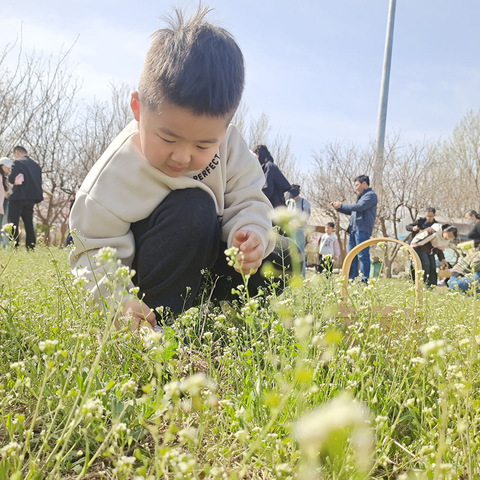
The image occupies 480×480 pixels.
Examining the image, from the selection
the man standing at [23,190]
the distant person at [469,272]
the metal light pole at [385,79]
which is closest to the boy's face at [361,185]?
the distant person at [469,272]

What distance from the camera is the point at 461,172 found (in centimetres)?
2370

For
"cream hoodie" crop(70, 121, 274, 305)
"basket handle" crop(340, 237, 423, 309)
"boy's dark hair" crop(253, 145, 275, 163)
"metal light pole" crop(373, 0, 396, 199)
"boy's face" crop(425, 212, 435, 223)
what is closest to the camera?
"basket handle" crop(340, 237, 423, 309)

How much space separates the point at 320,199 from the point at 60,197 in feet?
34.4

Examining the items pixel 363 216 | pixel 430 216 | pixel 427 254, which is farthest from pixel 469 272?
pixel 430 216

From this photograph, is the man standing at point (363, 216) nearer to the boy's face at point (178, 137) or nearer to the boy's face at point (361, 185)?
the boy's face at point (361, 185)

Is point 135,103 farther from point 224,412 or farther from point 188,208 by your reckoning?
point 224,412

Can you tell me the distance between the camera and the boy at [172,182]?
176 centimetres

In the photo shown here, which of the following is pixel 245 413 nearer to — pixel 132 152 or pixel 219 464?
pixel 219 464

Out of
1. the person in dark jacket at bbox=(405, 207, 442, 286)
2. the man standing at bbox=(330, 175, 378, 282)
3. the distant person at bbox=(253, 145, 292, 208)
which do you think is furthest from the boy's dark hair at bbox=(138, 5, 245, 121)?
the man standing at bbox=(330, 175, 378, 282)

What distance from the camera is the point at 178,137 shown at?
175 cm

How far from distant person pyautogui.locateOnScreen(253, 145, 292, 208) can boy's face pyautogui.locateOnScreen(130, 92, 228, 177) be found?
4332mm

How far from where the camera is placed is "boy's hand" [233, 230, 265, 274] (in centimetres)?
184

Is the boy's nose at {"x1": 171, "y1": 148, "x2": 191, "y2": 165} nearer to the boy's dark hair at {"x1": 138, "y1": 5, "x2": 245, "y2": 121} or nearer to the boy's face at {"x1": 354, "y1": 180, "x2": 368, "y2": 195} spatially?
the boy's dark hair at {"x1": 138, "y1": 5, "x2": 245, "y2": 121}

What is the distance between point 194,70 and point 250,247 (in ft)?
2.31
